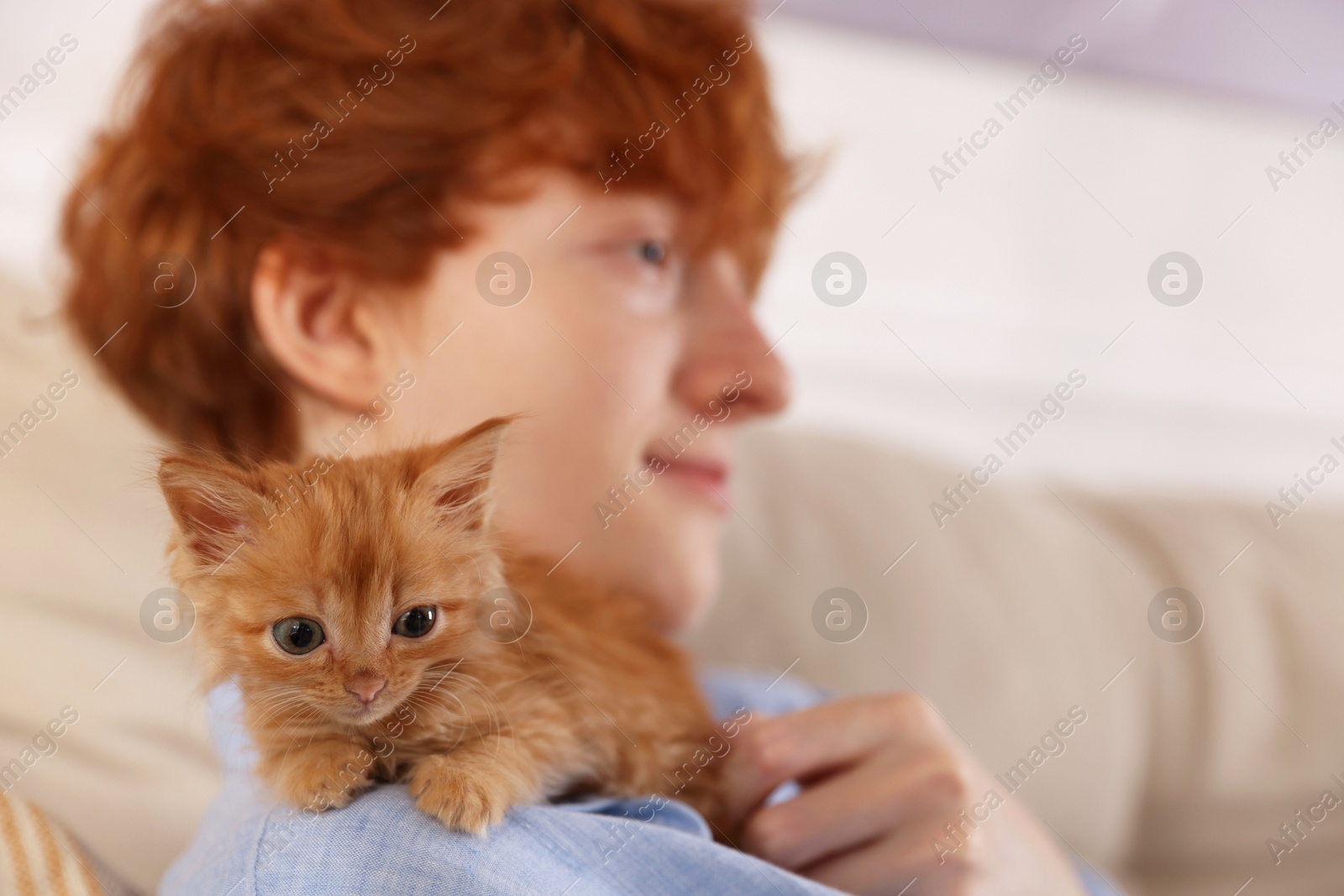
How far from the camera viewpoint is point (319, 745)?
50 cm

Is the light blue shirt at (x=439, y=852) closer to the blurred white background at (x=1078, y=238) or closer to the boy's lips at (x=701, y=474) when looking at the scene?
the boy's lips at (x=701, y=474)

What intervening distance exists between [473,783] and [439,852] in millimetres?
56

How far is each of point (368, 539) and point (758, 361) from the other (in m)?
0.57

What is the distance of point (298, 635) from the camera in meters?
0.40

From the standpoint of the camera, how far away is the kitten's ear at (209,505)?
15.1 inches

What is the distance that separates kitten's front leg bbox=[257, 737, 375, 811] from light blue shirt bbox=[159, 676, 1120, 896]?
0.06 feet

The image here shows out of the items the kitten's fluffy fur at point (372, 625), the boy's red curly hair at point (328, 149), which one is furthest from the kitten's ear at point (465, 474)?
the boy's red curly hair at point (328, 149)

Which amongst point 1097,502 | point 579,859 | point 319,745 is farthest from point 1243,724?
point 319,745

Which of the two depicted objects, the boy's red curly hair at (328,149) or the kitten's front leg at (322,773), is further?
the boy's red curly hair at (328,149)

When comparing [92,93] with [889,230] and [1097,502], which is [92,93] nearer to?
[889,230]

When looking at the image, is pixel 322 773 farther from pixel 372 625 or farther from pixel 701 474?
pixel 701 474

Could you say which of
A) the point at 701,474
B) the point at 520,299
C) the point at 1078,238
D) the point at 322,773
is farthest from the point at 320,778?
the point at 1078,238

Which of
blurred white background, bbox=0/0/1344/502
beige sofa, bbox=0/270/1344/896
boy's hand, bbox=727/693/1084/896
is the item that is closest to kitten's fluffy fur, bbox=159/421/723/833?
boy's hand, bbox=727/693/1084/896

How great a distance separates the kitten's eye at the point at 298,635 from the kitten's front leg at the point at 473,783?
0.14 meters
